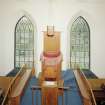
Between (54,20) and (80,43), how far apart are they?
5.98 feet

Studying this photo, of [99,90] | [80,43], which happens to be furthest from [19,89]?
[80,43]

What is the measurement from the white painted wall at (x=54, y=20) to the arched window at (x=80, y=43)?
0.93ft

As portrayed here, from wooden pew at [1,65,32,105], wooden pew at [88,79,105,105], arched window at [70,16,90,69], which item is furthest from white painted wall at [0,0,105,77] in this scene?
wooden pew at [1,65,32,105]

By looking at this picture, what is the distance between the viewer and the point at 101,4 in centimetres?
1205

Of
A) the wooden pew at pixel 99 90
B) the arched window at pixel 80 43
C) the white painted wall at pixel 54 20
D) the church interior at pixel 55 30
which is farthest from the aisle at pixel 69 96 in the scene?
the arched window at pixel 80 43

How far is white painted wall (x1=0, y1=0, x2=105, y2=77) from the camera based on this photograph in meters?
11.9

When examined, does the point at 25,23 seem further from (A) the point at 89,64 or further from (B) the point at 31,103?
(B) the point at 31,103

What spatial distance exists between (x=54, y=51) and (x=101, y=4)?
4794 millimetres

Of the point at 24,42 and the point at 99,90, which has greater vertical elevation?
the point at 24,42

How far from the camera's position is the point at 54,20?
11961 mm

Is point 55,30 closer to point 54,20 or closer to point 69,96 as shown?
point 54,20

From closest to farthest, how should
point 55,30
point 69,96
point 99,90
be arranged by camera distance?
point 69,96, point 99,90, point 55,30

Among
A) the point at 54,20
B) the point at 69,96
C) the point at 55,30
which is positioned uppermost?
the point at 54,20

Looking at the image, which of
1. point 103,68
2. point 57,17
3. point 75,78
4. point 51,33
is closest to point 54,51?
point 51,33
